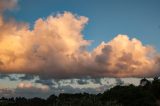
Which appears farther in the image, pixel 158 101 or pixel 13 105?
pixel 13 105

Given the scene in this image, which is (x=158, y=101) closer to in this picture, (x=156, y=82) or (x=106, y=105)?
(x=156, y=82)

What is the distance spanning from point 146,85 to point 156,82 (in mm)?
5274

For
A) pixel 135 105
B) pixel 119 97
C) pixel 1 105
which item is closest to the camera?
pixel 135 105

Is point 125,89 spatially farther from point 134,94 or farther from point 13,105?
point 13,105

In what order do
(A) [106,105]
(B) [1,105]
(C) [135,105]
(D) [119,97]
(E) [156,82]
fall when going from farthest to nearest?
(B) [1,105] → (E) [156,82] → (D) [119,97] → (C) [135,105] → (A) [106,105]

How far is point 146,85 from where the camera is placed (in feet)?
516

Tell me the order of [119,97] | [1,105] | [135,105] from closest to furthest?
[135,105]
[119,97]
[1,105]

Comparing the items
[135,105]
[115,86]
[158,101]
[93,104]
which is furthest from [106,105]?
[115,86]

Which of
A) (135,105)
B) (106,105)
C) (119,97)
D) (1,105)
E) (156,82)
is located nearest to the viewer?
(106,105)

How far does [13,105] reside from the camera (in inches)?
6344

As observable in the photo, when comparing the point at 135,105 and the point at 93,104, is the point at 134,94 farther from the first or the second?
the point at 93,104

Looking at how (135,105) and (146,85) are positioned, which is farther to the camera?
(146,85)

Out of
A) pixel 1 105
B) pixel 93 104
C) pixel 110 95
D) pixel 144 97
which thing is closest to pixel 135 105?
pixel 144 97

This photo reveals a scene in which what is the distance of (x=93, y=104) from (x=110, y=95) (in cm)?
6278
